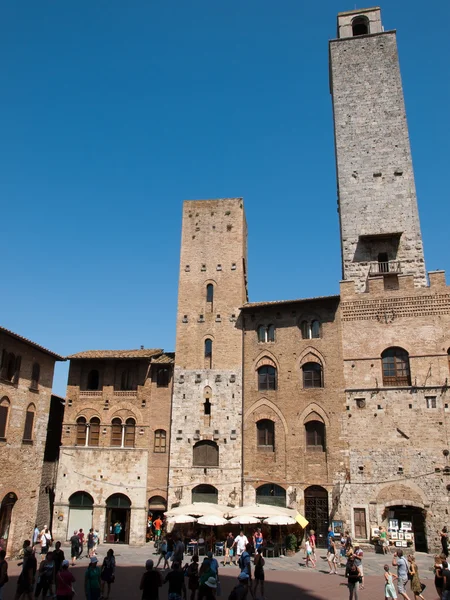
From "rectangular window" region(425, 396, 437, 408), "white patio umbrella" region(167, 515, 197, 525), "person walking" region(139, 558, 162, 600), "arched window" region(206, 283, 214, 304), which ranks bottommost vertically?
"person walking" region(139, 558, 162, 600)

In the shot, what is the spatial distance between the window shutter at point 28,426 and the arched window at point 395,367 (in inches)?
752

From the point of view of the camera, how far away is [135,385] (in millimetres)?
30031

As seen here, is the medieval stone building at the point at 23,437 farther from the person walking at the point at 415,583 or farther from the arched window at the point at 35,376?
the person walking at the point at 415,583

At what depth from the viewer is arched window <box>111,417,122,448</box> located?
29167mm

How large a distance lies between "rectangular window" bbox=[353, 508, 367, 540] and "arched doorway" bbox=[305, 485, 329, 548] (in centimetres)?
141

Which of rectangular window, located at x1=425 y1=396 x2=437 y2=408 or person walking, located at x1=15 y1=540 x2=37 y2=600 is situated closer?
person walking, located at x1=15 y1=540 x2=37 y2=600

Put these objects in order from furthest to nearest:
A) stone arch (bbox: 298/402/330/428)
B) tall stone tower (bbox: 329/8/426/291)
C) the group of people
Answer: tall stone tower (bbox: 329/8/426/291)
stone arch (bbox: 298/402/330/428)
the group of people

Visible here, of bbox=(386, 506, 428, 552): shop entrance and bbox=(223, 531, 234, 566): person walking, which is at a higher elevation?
bbox=(386, 506, 428, 552): shop entrance

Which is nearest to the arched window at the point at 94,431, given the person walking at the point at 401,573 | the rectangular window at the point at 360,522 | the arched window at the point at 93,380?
the arched window at the point at 93,380

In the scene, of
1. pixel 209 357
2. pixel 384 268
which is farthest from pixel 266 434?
pixel 384 268

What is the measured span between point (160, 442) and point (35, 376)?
797 cm

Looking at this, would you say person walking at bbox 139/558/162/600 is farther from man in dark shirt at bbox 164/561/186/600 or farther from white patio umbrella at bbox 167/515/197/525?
white patio umbrella at bbox 167/515/197/525

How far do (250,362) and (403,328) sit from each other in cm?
862

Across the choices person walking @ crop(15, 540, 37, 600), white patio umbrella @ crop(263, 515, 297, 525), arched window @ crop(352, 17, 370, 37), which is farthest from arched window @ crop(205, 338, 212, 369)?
arched window @ crop(352, 17, 370, 37)
